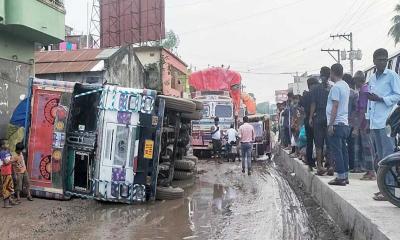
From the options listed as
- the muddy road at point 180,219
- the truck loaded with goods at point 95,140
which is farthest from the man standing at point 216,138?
the truck loaded with goods at point 95,140

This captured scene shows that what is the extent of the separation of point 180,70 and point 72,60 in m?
16.1

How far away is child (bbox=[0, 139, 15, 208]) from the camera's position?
9117mm

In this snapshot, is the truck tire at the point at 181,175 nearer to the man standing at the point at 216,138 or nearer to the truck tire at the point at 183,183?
the truck tire at the point at 183,183

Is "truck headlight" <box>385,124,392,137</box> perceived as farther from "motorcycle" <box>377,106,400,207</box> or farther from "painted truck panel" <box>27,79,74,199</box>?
"painted truck panel" <box>27,79,74,199</box>

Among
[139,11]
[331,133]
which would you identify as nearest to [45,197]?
[331,133]

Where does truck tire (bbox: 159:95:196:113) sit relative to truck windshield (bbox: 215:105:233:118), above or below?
below

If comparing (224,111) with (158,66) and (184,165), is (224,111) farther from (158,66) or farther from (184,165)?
(184,165)

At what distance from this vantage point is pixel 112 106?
9.09 m

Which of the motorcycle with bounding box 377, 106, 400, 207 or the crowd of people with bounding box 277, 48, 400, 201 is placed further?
the crowd of people with bounding box 277, 48, 400, 201

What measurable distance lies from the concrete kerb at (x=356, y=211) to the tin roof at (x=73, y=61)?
41.5 ft

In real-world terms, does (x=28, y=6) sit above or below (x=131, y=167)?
above

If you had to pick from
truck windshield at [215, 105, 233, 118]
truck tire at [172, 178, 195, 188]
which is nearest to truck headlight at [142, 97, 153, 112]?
truck tire at [172, 178, 195, 188]

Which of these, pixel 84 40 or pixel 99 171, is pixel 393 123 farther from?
pixel 84 40

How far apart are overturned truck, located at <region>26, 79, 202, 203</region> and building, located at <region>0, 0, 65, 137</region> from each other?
12.4 feet
